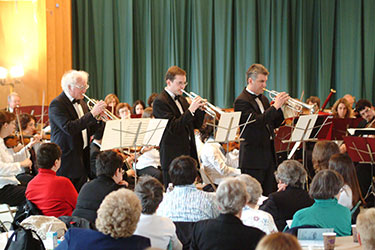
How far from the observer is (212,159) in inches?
222

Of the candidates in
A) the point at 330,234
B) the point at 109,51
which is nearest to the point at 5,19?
the point at 109,51

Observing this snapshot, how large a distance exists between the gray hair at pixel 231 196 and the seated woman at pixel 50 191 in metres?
1.53

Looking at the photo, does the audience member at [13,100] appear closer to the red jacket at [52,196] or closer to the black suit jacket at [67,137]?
the black suit jacket at [67,137]

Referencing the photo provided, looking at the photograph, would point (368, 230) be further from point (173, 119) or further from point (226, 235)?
point (173, 119)

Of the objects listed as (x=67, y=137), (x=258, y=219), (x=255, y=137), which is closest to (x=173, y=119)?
(x=255, y=137)

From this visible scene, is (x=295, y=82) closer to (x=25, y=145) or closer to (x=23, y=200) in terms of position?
(x=25, y=145)

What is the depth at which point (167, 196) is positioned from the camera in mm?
3535

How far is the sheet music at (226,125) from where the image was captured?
4.73 m

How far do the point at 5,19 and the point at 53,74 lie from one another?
1.14m

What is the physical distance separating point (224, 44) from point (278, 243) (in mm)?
8710

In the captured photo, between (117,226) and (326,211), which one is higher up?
(117,226)

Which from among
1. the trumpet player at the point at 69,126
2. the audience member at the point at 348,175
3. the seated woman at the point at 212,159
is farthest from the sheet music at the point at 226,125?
the trumpet player at the point at 69,126

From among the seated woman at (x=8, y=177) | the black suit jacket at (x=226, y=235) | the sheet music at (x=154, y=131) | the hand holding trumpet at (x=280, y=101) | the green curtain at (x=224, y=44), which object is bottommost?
the seated woman at (x=8, y=177)

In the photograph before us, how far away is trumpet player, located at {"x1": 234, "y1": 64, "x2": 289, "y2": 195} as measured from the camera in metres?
4.86
